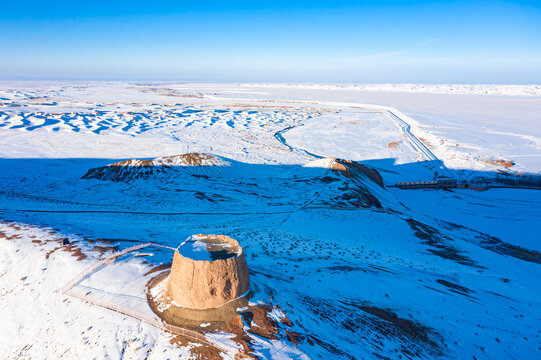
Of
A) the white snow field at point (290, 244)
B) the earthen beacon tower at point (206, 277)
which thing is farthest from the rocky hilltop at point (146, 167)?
the earthen beacon tower at point (206, 277)

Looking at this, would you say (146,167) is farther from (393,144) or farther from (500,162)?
(500,162)

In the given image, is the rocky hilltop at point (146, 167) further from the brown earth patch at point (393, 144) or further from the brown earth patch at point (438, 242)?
the brown earth patch at point (393, 144)

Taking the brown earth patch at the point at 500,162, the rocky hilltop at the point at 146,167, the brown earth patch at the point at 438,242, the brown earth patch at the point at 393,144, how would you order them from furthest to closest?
the brown earth patch at the point at 393,144 < the brown earth patch at the point at 500,162 < the rocky hilltop at the point at 146,167 < the brown earth patch at the point at 438,242

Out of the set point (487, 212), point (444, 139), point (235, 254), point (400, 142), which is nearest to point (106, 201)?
point (235, 254)

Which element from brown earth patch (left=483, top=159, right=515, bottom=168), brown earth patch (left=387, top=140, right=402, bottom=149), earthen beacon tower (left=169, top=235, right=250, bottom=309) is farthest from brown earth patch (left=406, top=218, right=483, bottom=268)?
brown earth patch (left=387, top=140, right=402, bottom=149)

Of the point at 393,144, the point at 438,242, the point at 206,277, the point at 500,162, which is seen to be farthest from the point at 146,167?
the point at 500,162

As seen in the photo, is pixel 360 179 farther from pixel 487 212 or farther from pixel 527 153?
pixel 527 153
